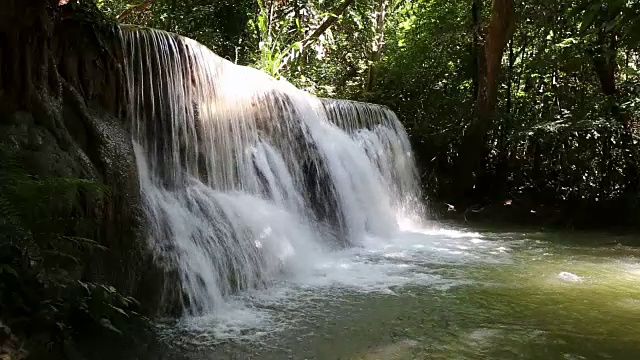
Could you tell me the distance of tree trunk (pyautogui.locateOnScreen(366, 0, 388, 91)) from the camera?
Answer: 48.4 ft

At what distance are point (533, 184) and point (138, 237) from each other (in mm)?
8757

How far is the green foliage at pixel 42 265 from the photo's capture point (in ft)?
8.58

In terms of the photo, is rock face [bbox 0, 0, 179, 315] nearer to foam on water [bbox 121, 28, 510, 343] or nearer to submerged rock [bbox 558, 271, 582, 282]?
foam on water [bbox 121, 28, 510, 343]

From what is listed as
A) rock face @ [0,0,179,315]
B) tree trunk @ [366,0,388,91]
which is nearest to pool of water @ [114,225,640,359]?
rock face @ [0,0,179,315]

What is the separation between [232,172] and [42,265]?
3.11 metres

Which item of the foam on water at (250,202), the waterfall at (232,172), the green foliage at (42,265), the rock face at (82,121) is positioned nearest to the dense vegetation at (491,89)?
the foam on water at (250,202)

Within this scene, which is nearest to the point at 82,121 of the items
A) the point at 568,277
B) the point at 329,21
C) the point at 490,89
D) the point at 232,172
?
the point at 232,172

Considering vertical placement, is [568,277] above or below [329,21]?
below

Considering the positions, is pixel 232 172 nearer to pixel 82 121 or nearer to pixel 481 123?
pixel 82 121

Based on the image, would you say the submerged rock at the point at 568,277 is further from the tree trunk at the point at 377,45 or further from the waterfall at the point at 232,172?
the tree trunk at the point at 377,45

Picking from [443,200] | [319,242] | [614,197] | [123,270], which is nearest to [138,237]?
[123,270]

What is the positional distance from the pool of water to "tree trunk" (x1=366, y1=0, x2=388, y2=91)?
9.01m

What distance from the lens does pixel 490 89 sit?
10.9m

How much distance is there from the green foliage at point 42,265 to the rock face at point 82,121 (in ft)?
1.24
